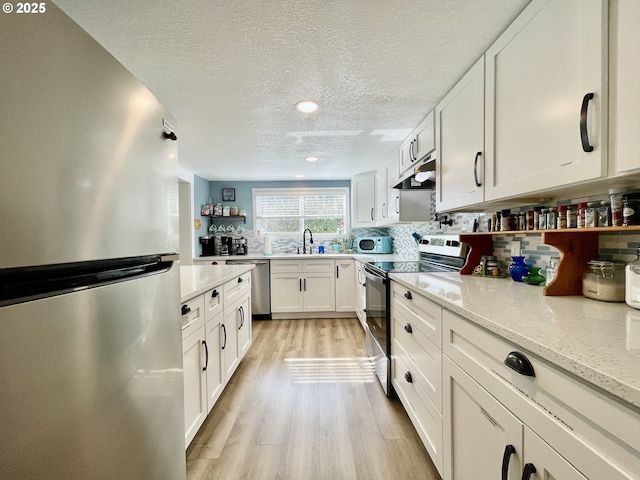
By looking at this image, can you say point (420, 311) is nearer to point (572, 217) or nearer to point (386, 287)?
point (386, 287)

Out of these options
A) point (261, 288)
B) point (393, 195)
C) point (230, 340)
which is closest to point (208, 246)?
point (261, 288)

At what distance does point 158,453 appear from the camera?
2.72 feet

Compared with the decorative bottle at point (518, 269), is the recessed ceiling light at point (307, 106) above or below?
above

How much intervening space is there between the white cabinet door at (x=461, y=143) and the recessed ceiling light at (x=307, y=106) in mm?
831

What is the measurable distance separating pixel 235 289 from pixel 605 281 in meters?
2.15

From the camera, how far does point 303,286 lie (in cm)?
388

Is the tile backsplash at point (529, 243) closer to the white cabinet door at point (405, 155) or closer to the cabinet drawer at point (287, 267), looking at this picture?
the white cabinet door at point (405, 155)

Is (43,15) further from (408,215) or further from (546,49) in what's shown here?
(408,215)

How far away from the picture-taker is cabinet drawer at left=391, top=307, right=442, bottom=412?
1.22m

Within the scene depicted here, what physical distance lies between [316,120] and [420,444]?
2.24m

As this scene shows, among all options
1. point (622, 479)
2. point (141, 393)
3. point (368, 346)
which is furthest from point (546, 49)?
point (368, 346)

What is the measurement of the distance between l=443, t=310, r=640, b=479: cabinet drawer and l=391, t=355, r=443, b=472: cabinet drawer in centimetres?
52

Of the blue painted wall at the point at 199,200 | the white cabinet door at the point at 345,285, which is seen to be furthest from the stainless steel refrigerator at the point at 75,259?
the blue painted wall at the point at 199,200

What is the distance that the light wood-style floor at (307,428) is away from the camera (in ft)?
4.45
